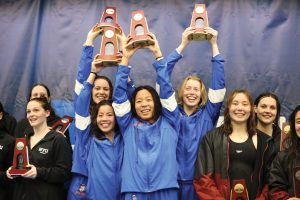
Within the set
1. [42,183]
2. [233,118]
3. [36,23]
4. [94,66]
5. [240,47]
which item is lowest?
[42,183]

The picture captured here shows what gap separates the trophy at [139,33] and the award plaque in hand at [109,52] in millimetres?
161

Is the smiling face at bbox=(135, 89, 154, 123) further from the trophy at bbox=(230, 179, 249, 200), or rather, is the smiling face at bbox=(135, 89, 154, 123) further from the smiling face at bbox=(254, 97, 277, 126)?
the smiling face at bbox=(254, 97, 277, 126)

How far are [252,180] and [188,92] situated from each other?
805 mm

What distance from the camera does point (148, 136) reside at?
2797mm

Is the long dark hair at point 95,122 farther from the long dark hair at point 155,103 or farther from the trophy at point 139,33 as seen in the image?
the trophy at point 139,33

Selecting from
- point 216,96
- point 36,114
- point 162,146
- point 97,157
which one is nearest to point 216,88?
point 216,96

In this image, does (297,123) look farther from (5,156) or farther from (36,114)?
(5,156)

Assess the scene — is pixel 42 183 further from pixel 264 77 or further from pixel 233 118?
pixel 264 77

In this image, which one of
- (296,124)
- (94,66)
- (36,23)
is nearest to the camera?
(296,124)

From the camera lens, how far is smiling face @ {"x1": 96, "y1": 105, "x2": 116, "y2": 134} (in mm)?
2902

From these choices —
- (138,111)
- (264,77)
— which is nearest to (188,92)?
(138,111)

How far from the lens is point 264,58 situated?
3.68 m

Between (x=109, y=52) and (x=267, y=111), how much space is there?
1.25 meters

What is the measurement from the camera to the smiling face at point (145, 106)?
113 inches
